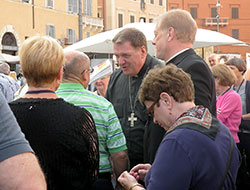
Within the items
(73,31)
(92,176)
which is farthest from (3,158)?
(73,31)

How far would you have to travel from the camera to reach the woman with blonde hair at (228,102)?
17.2 ft

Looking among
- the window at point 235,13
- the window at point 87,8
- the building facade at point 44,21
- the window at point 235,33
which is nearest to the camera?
the building facade at point 44,21

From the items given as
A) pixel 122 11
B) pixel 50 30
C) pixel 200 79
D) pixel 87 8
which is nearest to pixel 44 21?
pixel 50 30

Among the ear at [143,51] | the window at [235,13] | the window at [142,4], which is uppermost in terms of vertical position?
the window at [235,13]

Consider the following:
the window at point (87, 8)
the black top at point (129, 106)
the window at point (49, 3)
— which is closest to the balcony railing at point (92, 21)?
the window at point (87, 8)

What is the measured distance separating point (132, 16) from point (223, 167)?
130 feet

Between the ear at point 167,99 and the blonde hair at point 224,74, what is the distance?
3067mm

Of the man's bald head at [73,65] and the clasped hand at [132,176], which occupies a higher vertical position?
the man's bald head at [73,65]

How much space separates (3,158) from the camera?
1.36 metres

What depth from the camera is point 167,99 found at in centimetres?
229

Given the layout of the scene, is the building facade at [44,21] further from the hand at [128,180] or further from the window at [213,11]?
the window at [213,11]

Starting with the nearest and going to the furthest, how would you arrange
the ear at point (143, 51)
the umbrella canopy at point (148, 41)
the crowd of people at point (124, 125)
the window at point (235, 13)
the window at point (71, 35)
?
the crowd of people at point (124, 125) → the ear at point (143, 51) → the umbrella canopy at point (148, 41) → the window at point (71, 35) → the window at point (235, 13)

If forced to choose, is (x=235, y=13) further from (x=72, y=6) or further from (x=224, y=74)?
(x=224, y=74)

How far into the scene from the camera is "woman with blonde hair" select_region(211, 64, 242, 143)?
5.25 m
